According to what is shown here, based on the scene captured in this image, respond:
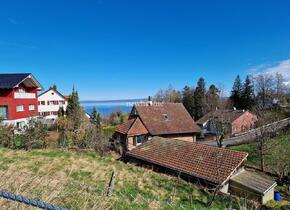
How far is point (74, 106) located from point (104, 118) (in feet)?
45.5

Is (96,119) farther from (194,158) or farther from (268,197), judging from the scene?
(268,197)

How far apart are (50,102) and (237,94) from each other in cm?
4671

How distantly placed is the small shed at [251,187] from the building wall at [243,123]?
2728 centimetres

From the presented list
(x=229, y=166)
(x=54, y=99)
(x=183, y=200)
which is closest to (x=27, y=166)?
(x=183, y=200)

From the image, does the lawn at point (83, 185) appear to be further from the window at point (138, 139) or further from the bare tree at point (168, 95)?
the bare tree at point (168, 95)

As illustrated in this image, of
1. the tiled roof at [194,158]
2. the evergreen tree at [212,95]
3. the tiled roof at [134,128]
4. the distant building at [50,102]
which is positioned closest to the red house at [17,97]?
the tiled roof at [134,128]

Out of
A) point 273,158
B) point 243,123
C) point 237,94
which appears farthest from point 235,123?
point 273,158

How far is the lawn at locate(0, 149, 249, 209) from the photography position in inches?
138

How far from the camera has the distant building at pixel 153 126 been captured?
2358 centimetres

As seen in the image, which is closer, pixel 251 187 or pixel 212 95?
pixel 251 187

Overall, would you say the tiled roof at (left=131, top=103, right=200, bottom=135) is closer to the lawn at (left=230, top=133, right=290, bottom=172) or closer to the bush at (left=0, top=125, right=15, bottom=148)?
the lawn at (left=230, top=133, right=290, bottom=172)

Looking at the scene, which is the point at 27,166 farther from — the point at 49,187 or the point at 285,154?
the point at 285,154

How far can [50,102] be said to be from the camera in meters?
45.7

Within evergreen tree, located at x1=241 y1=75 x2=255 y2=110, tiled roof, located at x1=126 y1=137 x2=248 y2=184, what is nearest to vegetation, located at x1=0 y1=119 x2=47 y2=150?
tiled roof, located at x1=126 y1=137 x2=248 y2=184
